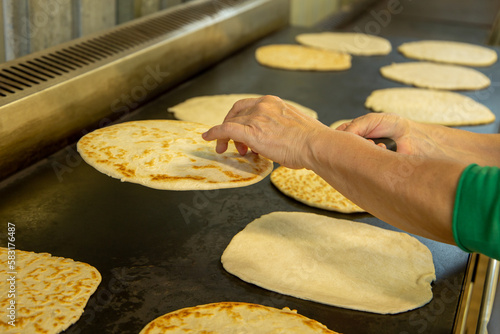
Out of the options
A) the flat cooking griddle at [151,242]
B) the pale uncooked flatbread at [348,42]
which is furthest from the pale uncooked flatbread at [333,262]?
the pale uncooked flatbread at [348,42]

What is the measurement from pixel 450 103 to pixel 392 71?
44 centimetres

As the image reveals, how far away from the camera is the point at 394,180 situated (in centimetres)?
107

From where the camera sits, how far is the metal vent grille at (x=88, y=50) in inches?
67.2

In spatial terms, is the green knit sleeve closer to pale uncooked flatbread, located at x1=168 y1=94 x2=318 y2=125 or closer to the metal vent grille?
pale uncooked flatbread, located at x1=168 y1=94 x2=318 y2=125

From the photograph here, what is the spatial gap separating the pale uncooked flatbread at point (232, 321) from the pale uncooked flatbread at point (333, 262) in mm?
90

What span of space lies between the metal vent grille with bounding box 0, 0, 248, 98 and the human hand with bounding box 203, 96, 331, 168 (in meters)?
0.65

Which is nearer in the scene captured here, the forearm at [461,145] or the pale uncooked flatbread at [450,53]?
the forearm at [461,145]

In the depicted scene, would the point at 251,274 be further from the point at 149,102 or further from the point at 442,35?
the point at 442,35

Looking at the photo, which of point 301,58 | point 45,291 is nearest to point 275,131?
point 45,291

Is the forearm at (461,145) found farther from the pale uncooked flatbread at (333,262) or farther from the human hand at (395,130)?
the pale uncooked flatbread at (333,262)

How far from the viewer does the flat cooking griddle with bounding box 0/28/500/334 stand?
1148 millimetres

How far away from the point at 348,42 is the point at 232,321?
259cm

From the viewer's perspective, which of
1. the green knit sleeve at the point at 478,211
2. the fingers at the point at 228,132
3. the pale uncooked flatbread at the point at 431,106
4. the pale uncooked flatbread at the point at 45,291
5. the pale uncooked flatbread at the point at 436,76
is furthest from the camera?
the pale uncooked flatbread at the point at 436,76

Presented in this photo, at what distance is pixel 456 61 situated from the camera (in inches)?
128
